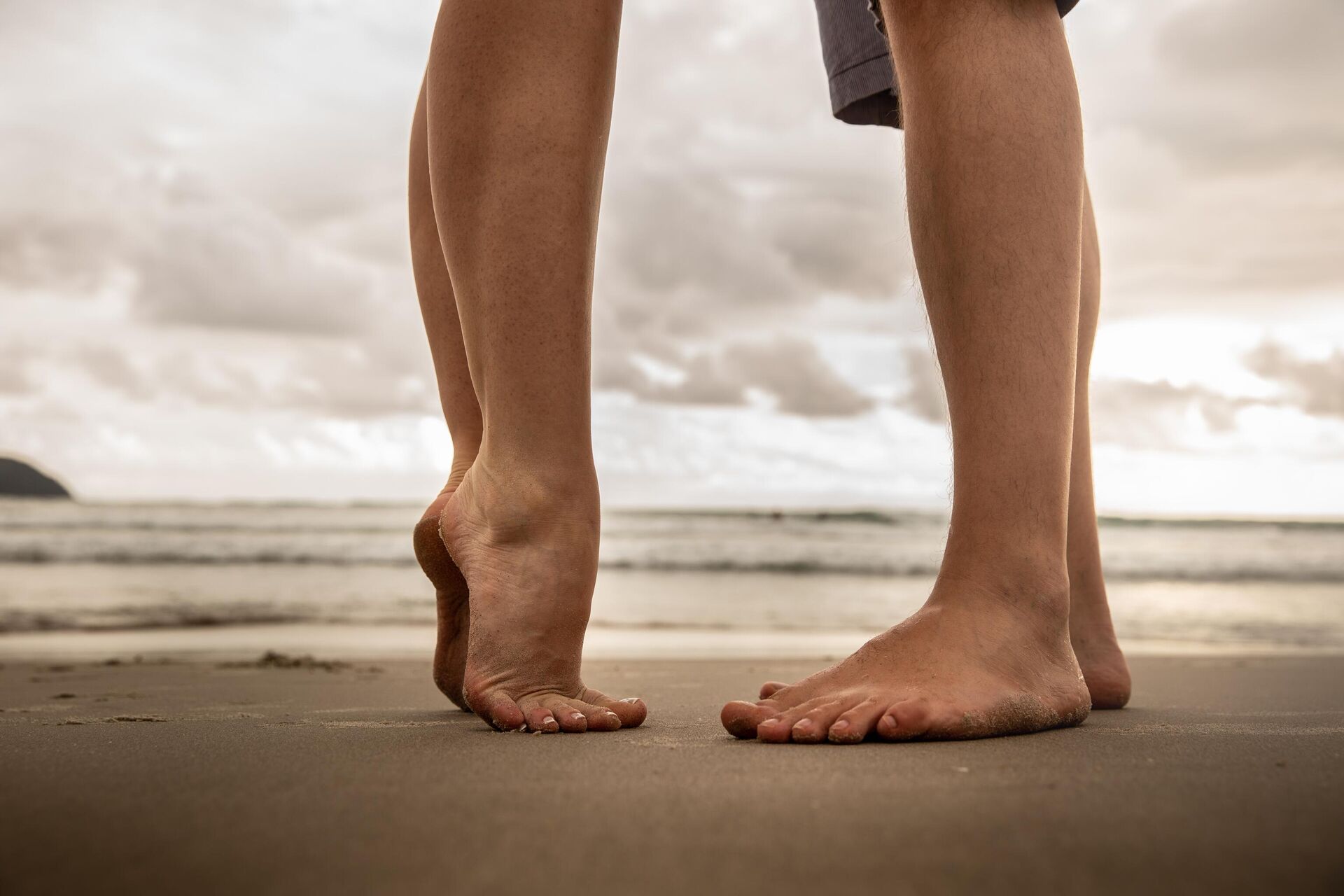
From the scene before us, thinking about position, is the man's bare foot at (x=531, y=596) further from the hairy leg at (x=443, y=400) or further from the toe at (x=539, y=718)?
the hairy leg at (x=443, y=400)

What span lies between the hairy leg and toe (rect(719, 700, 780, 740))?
49 cm

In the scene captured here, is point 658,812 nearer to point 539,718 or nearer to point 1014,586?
point 539,718

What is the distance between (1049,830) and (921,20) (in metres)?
0.90

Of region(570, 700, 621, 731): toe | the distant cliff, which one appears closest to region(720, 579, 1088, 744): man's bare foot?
region(570, 700, 621, 731): toe

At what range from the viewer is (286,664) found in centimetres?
284

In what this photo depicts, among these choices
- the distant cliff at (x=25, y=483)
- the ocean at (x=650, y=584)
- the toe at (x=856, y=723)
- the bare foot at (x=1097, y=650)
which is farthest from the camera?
the distant cliff at (x=25, y=483)

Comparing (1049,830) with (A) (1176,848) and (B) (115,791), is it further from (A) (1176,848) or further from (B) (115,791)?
(B) (115,791)

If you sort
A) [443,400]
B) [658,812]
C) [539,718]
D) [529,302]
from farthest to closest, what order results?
1. [443,400]
2. [529,302]
3. [539,718]
4. [658,812]

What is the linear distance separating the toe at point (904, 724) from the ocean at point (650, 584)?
2.42 meters

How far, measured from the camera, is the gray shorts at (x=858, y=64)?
163 centimetres

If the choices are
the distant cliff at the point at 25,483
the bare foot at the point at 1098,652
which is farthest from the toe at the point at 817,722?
the distant cliff at the point at 25,483

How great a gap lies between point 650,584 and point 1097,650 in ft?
20.7

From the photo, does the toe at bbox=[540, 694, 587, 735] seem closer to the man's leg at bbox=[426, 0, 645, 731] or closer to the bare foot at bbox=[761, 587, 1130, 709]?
the man's leg at bbox=[426, 0, 645, 731]

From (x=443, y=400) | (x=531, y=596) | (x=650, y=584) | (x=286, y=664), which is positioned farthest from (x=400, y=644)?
(x=650, y=584)
